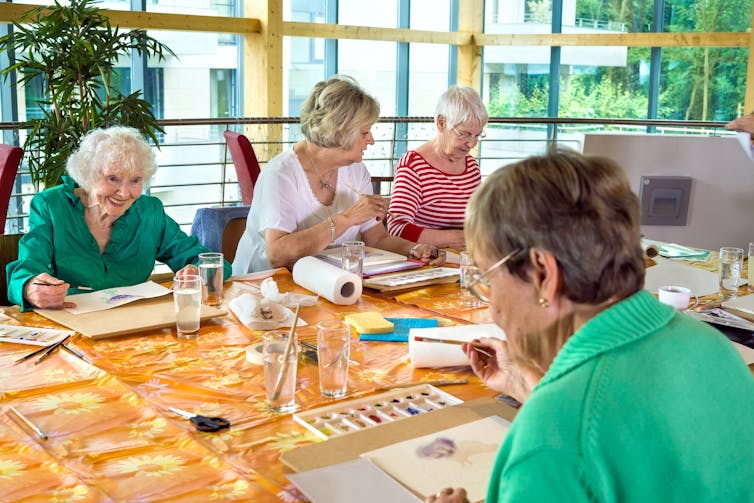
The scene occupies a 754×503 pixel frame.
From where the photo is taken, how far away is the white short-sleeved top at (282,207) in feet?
9.02

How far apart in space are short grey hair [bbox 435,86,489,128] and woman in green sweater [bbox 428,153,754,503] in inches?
91.1

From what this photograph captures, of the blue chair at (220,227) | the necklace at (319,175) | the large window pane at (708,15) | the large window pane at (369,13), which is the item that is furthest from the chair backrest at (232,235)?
the large window pane at (708,15)

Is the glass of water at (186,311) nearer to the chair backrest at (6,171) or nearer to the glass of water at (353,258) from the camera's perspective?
the glass of water at (353,258)

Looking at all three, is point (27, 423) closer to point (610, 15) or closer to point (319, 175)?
point (319, 175)

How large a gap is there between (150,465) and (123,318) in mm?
777

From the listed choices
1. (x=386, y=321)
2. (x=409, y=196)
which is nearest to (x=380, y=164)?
(x=409, y=196)

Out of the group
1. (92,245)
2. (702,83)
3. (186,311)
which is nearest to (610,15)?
(702,83)

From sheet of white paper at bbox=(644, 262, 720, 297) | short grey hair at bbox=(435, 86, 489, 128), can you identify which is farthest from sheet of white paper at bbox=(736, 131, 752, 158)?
short grey hair at bbox=(435, 86, 489, 128)

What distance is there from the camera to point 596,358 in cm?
88

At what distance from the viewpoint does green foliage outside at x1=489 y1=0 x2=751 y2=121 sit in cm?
803

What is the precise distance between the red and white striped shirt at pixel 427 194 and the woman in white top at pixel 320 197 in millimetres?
321

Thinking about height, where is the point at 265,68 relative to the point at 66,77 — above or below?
above

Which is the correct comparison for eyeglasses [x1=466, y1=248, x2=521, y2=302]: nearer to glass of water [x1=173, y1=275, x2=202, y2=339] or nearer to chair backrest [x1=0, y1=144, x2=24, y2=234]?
glass of water [x1=173, y1=275, x2=202, y2=339]

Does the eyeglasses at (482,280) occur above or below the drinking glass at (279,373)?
above
